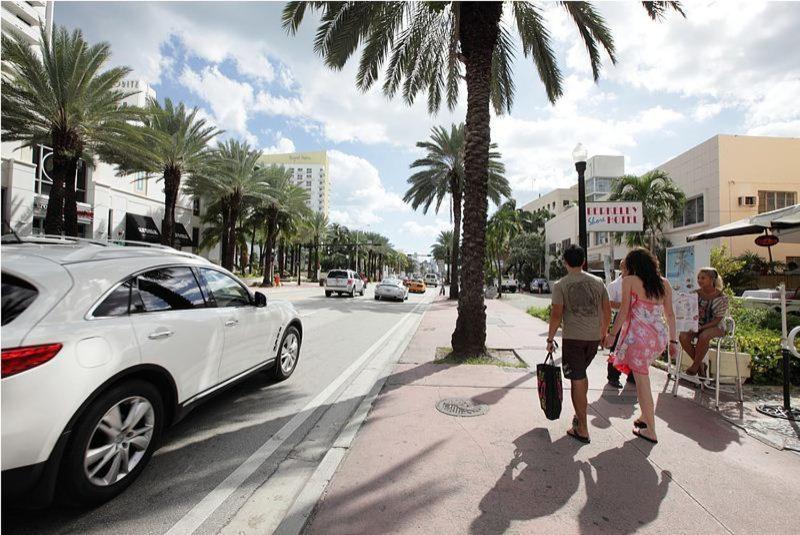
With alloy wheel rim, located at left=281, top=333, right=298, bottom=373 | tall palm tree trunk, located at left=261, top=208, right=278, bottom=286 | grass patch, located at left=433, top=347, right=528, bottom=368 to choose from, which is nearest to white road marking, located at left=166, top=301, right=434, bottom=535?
alloy wheel rim, located at left=281, top=333, right=298, bottom=373

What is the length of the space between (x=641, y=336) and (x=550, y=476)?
179 centimetres

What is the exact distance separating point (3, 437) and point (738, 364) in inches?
275

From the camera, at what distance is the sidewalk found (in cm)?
264

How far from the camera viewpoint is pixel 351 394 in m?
5.33

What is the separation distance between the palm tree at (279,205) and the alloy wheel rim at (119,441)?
31.7m

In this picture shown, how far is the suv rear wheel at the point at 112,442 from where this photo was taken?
2.50m

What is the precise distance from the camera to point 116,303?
2.96 m

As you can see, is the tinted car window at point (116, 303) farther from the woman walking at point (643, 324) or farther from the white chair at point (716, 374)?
the white chair at point (716, 374)

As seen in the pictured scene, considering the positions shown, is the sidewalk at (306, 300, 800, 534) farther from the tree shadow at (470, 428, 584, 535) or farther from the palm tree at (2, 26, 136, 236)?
the palm tree at (2, 26, 136, 236)

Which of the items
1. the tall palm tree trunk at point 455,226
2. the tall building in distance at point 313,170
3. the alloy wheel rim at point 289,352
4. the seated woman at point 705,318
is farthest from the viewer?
the tall building in distance at point 313,170

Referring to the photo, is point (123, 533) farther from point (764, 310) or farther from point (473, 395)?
point (764, 310)

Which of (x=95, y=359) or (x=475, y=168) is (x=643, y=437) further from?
(x=475, y=168)

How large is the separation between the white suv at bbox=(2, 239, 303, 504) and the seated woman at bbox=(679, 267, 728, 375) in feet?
19.2

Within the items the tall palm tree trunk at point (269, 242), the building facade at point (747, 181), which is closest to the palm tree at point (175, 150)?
the tall palm tree trunk at point (269, 242)
